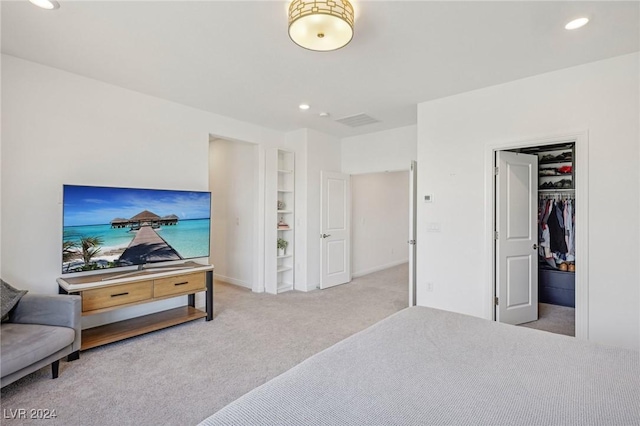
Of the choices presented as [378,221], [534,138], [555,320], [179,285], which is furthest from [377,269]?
[179,285]

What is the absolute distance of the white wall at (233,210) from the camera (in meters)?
5.19

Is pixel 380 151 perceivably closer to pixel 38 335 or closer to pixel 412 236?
pixel 412 236

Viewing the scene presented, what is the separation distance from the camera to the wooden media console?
2.75 meters

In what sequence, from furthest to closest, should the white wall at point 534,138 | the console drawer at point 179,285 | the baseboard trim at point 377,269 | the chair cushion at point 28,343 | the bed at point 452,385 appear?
the baseboard trim at point 377,269
the console drawer at point 179,285
the white wall at point 534,138
the chair cushion at point 28,343
the bed at point 452,385

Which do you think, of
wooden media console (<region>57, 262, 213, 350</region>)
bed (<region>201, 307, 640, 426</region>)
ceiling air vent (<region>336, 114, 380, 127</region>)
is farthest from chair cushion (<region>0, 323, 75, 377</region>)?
ceiling air vent (<region>336, 114, 380, 127</region>)

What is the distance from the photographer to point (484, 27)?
7.50ft

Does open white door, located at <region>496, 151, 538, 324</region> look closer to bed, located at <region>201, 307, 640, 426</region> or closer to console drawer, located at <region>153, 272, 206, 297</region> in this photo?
bed, located at <region>201, 307, 640, 426</region>

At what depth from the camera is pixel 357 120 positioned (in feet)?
15.1

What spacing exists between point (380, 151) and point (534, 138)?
8.09ft

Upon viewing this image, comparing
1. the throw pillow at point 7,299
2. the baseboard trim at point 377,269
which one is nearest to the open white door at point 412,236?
the baseboard trim at point 377,269

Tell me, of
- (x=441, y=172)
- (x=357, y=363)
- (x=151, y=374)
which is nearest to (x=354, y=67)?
(x=441, y=172)

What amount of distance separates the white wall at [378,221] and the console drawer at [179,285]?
3.32 metres

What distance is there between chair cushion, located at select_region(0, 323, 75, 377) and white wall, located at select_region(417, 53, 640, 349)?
3610 mm

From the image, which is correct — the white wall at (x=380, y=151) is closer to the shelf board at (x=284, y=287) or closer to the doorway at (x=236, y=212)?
the doorway at (x=236, y=212)
